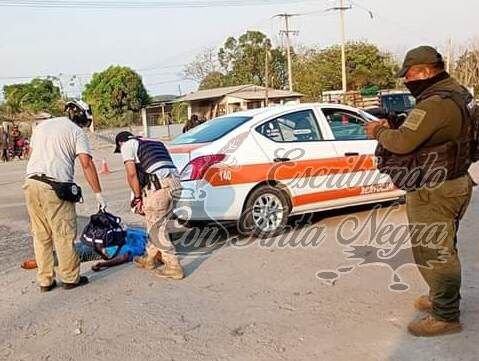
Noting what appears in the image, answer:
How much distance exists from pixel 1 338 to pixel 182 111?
4856cm

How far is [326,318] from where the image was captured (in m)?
4.50

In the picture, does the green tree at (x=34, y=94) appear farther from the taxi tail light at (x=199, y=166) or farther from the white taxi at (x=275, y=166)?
the taxi tail light at (x=199, y=166)

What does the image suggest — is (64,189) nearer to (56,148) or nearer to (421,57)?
A: (56,148)

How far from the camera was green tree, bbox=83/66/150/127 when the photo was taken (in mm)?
51000

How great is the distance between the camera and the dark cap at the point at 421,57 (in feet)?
13.0

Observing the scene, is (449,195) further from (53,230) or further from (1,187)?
(1,187)

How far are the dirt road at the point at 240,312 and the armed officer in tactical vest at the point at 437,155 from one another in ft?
0.96

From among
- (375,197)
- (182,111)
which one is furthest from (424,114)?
(182,111)

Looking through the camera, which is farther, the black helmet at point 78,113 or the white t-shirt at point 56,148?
the black helmet at point 78,113

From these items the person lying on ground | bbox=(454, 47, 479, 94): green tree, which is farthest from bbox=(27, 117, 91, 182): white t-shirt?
bbox=(454, 47, 479, 94): green tree

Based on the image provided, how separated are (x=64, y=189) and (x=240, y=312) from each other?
6.32ft

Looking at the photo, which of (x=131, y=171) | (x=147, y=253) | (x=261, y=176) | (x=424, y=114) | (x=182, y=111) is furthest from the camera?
(x=182, y=111)

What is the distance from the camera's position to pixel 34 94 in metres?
53.2

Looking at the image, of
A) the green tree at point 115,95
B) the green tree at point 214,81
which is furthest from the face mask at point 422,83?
the green tree at point 214,81
